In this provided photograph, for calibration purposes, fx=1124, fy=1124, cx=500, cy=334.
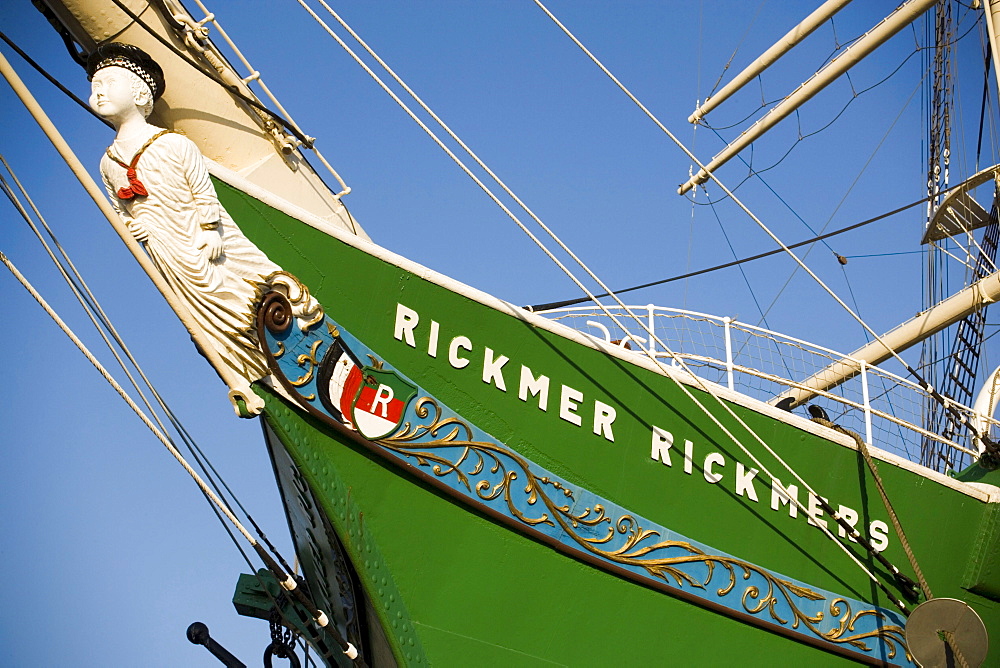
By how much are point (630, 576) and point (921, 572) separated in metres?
2.23

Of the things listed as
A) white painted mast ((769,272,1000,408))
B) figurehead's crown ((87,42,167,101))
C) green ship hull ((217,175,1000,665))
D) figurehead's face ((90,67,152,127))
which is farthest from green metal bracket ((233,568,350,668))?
white painted mast ((769,272,1000,408))

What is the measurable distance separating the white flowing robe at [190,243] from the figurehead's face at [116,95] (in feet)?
0.48

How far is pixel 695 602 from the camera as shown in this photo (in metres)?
6.70

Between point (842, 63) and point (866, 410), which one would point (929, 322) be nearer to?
point (842, 63)

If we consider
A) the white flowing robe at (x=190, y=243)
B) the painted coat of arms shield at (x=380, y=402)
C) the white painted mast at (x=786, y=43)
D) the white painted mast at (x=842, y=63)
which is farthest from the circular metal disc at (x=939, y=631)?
the white painted mast at (x=786, y=43)

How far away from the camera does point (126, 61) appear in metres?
5.82

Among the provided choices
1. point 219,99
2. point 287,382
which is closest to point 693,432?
point 287,382

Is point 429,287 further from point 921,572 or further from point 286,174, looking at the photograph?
point 921,572

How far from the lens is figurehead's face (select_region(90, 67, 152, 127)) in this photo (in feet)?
18.7

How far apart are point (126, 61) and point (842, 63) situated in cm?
934

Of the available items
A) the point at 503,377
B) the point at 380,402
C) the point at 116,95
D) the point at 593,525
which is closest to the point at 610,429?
the point at 593,525

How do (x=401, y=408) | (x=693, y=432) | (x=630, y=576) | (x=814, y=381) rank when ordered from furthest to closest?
(x=814, y=381), (x=693, y=432), (x=630, y=576), (x=401, y=408)

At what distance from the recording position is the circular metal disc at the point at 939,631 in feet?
22.5

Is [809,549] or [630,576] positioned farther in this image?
[809,549]
